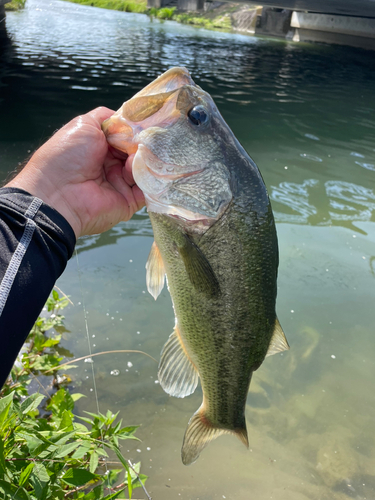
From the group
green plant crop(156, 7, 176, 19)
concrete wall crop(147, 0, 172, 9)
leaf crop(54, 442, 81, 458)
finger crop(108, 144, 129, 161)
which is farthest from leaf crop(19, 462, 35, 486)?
concrete wall crop(147, 0, 172, 9)

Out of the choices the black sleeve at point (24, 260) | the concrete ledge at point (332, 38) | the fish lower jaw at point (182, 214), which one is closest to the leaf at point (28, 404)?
the black sleeve at point (24, 260)

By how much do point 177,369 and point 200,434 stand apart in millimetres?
365

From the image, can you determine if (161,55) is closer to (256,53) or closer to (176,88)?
(256,53)

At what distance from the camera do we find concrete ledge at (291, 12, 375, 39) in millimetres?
30047

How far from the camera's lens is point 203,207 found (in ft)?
6.05

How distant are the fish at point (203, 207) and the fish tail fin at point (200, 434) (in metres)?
0.48

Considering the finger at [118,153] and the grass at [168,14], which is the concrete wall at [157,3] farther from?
the finger at [118,153]

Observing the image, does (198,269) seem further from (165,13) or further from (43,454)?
(165,13)

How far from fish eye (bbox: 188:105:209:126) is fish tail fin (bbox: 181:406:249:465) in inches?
58.8

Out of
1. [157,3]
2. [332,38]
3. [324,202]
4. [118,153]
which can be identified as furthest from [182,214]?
[157,3]

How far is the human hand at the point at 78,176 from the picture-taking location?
6.47 ft

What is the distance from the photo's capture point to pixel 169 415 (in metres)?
3.41

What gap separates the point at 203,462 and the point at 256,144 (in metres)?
7.61

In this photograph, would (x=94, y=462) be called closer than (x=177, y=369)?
Yes
